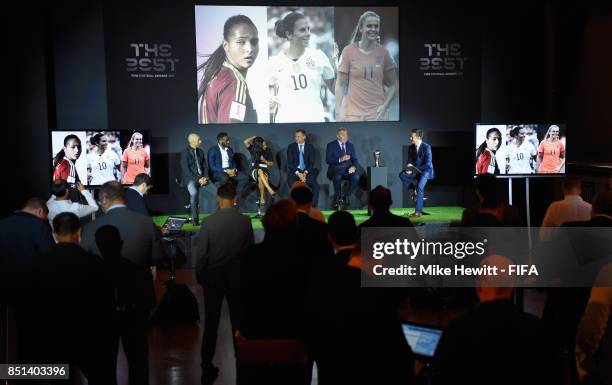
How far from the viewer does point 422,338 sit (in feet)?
10.2

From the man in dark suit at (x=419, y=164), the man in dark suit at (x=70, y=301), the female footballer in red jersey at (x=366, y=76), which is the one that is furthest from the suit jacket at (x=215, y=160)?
the man in dark suit at (x=70, y=301)

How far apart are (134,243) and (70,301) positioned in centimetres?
99

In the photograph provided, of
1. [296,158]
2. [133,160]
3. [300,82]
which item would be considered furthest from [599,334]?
[300,82]

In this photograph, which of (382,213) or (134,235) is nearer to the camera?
(134,235)

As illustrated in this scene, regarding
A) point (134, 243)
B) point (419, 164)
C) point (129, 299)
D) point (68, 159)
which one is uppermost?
point (68, 159)

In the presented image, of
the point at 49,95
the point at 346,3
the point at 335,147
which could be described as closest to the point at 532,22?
the point at 346,3

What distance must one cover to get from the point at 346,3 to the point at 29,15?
5.18 m

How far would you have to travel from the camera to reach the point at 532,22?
13.2 meters

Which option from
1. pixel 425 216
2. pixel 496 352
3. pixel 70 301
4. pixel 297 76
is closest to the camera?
pixel 496 352

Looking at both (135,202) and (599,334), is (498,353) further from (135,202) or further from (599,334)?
(135,202)

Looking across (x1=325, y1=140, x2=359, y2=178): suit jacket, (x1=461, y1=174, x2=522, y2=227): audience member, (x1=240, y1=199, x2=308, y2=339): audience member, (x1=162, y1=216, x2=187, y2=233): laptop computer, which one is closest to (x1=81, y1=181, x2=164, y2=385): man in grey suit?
(x1=240, y1=199, x2=308, y2=339): audience member

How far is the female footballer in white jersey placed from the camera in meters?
12.8

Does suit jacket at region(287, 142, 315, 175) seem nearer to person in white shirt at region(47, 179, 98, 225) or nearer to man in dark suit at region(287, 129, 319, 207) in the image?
man in dark suit at region(287, 129, 319, 207)

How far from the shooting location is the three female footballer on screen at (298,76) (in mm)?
12664
